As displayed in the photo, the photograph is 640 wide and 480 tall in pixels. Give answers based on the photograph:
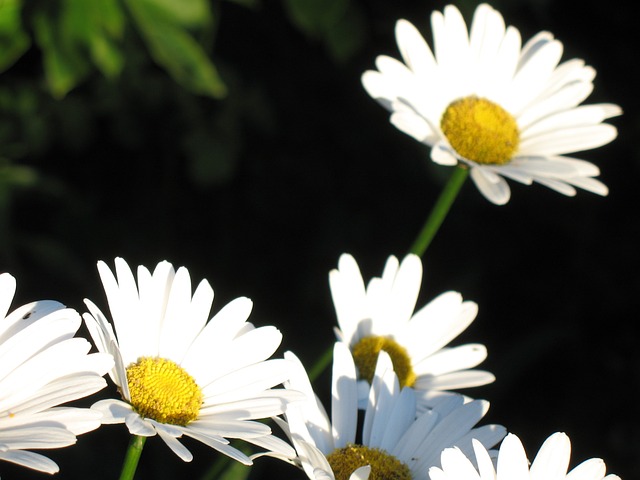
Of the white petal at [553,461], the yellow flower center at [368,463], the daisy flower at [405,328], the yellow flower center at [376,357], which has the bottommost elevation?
the yellow flower center at [368,463]

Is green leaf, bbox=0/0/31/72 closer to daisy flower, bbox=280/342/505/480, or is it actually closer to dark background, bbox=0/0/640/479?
daisy flower, bbox=280/342/505/480

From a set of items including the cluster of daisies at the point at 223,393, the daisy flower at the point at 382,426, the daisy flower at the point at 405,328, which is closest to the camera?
the cluster of daisies at the point at 223,393

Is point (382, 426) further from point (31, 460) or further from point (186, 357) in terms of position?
point (31, 460)

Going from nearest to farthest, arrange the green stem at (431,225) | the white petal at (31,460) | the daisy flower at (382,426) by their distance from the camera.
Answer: the white petal at (31,460)
the daisy flower at (382,426)
the green stem at (431,225)

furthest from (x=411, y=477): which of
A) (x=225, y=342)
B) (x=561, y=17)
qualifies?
(x=561, y=17)

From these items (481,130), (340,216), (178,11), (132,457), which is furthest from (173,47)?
(340,216)

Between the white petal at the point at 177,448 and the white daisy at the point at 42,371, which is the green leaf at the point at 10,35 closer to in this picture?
the white daisy at the point at 42,371

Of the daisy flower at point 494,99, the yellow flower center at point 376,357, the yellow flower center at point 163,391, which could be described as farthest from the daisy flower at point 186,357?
the daisy flower at point 494,99
